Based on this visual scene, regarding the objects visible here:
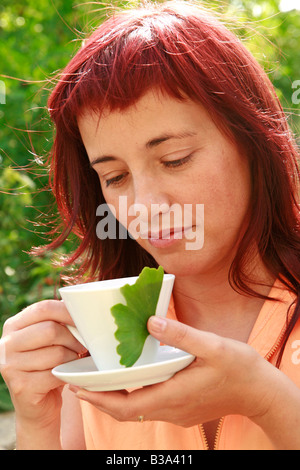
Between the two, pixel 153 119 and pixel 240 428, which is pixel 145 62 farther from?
pixel 240 428

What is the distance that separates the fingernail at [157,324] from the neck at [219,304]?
2.14 ft

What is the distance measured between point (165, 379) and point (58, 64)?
11.5ft

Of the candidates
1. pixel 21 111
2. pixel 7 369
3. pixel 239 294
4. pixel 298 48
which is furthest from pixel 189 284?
pixel 298 48

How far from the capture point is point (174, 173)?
1614mm

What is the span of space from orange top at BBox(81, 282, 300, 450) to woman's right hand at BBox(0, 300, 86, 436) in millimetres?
403

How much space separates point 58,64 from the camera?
4.37m

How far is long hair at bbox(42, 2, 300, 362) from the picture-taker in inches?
63.9

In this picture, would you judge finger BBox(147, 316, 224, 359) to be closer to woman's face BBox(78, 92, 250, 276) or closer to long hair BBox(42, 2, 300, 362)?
woman's face BBox(78, 92, 250, 276)

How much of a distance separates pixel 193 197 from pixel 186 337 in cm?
50

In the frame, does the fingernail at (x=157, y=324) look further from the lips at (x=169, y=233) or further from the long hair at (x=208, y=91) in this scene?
the long hair at (x=208, y=91)

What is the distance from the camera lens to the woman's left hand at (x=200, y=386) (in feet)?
4.08

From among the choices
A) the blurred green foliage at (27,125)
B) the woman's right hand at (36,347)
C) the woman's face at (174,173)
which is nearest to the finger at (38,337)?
the woman's right hand at (36,347)

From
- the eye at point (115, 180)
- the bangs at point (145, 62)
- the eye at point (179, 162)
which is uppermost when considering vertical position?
the bangs at point (145, 62)

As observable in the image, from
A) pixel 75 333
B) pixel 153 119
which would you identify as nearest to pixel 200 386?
pixel 75 333
